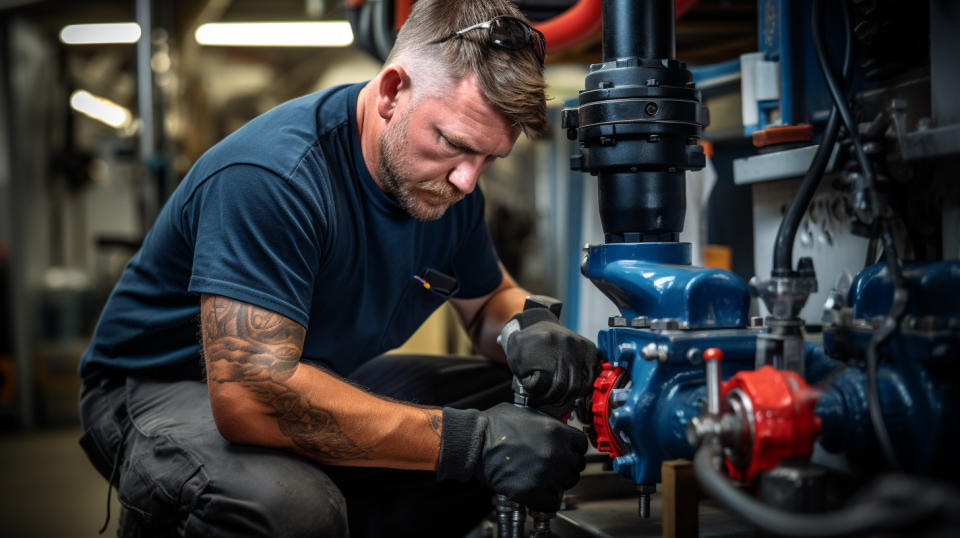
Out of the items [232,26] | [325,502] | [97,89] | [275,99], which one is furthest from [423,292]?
[275,99]

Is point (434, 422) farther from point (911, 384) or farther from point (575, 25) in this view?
point (575, 25)

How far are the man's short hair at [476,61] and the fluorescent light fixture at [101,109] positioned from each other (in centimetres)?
404

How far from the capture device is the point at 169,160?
11.5 ft

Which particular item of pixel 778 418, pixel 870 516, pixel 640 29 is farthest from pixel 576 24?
pixel 870 516

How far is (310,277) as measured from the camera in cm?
119

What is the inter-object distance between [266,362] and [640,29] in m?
0.69

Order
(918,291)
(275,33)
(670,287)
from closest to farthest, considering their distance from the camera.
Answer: (918,291) < (670,287) < (275,33)

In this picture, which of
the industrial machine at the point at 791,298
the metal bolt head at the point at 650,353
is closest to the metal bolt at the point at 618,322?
the industrial machine at the point at 791,298

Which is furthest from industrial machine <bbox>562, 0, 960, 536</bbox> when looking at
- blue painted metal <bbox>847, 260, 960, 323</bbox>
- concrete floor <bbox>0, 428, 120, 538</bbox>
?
concrete floor <bbox>0, 428, 120, 538</bbox>

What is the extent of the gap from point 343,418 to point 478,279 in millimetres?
633

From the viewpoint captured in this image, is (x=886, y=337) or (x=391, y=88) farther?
(x=391, y=88)

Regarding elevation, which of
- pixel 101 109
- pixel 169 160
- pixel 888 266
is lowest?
pixel 888 266

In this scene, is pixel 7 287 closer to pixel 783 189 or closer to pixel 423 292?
pixel 423 292

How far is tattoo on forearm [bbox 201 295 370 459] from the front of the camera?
1082 mm
